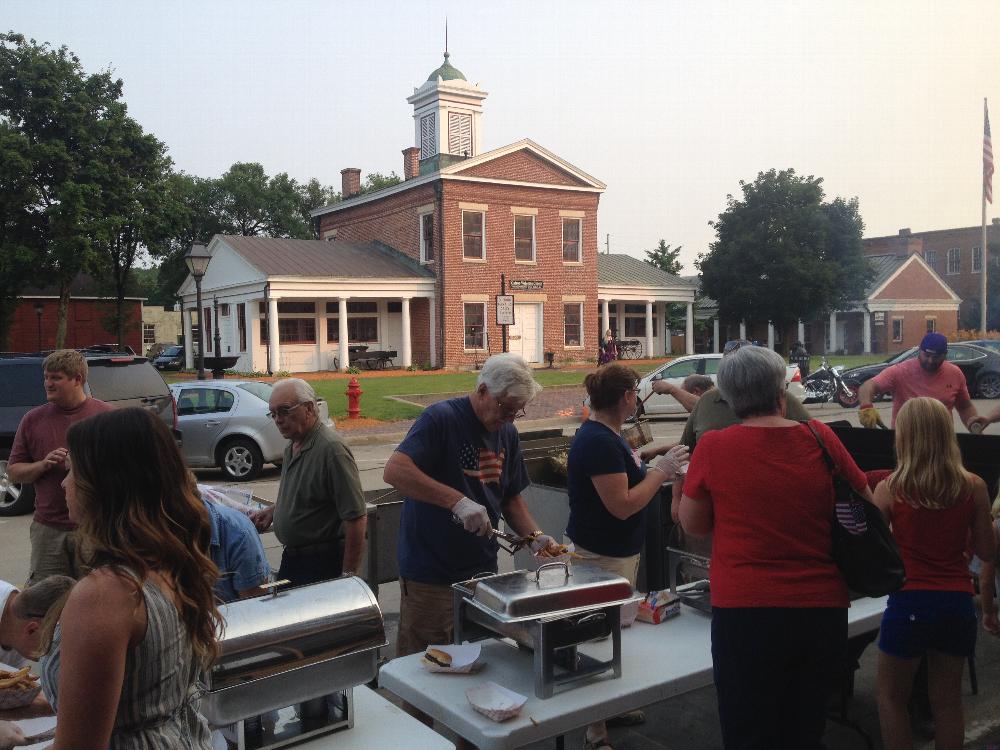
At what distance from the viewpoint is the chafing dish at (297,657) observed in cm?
234

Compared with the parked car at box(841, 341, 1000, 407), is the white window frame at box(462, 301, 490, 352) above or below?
above

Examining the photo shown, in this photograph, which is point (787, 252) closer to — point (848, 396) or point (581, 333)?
point (581, 333)

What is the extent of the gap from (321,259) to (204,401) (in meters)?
24.6

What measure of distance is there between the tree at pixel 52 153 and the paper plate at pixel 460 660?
33.6 metres

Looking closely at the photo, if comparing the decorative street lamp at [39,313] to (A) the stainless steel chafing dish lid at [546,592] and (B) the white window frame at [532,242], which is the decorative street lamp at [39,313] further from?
(A) the stainless steel chafing dish lid at [546,592]

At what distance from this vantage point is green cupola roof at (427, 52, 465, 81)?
42.1 meters

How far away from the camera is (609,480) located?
12.3 ft

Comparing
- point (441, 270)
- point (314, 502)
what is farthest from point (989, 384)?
point (314, 502)

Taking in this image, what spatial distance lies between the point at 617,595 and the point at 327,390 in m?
24.1

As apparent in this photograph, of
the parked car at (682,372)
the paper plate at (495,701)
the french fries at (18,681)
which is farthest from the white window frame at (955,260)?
the french fries at (18,681)

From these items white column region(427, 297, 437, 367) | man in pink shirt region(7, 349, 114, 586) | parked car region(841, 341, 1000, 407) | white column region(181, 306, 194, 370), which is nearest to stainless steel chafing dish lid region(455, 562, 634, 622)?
man in pink shirt region(7, 349, 114, 586)

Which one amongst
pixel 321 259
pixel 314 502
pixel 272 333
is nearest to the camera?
pixel 314 502

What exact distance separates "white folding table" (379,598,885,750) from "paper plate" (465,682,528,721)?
2 cm

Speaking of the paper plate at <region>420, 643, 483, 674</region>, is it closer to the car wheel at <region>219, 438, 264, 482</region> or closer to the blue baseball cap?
the blue baseball cap
